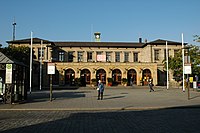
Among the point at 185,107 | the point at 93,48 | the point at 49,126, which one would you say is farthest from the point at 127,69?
the point at 49,126

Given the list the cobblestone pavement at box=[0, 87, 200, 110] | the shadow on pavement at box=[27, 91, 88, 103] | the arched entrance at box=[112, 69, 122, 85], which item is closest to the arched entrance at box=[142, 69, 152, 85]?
the arched entrance at box=[112, 69, 122, 85]

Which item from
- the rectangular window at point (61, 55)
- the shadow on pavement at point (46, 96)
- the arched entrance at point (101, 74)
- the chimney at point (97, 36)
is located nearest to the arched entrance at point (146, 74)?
the arched entrance at point (101, 74)

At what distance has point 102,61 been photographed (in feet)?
194

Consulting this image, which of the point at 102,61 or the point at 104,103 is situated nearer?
the point at 104,103

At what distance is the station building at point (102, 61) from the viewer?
56.6 metres

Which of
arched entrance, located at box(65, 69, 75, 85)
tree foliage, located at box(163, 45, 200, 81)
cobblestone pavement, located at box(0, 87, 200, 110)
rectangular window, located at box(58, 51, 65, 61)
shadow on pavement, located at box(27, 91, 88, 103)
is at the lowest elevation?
shadow on pavement, located at box(27, 91, 88, 103)

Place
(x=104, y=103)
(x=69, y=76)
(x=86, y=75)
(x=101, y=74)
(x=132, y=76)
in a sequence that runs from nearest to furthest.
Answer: (x=104, y=103) → (x=69, y=76) → (x=86, y=75) → (x=101, y=74) → (x=132, y=76)

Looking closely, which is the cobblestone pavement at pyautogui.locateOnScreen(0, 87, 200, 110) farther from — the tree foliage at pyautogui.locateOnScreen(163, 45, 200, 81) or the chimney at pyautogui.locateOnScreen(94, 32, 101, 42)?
the chimney at pyautogui.locateOnScreen(94, 32, 101, 42)

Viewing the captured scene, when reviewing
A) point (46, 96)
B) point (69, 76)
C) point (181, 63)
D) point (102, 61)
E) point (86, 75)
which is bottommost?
point (46, 96)

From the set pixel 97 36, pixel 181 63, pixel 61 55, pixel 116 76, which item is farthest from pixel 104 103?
pixel 97 36

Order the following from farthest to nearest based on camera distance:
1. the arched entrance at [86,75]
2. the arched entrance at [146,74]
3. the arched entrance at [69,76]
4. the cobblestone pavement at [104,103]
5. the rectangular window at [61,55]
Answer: the rectangular window at [61,55]
the arched entrance at [146,74]
the arched entrance at [86,75]
the arched entrance at [69,76]
the cobblestone pavement at [104,103]

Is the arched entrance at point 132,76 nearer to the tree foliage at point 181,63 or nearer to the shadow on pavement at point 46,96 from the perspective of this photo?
the tree foliage at point 181,63

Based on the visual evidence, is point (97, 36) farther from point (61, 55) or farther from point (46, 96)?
point (46, 96)

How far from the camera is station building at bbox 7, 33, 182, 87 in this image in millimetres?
56594
